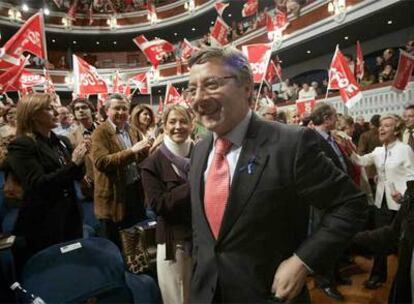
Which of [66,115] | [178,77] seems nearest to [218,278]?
[66,115]

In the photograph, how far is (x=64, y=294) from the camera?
1.50 meters

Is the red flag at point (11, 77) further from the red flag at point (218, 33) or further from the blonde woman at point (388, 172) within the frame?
the red flag at point (218, 33)

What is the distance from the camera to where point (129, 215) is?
2691mm

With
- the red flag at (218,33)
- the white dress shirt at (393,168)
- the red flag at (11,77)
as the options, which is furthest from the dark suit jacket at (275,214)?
the red flag at (218,33)

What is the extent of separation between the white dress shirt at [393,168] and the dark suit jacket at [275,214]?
2.46m

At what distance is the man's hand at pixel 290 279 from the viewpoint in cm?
106

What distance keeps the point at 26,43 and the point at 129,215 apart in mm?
3361

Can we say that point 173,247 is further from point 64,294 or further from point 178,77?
point 178,77

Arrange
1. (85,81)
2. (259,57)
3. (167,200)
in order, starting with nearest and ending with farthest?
(167,200)
(259,57)
(85,81)

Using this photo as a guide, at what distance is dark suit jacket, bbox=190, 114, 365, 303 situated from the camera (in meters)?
1.07

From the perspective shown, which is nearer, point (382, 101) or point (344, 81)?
point (344, 81)

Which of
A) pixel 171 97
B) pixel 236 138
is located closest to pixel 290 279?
pixel 236 138

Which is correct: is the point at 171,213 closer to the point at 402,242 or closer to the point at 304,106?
the point at 402,242

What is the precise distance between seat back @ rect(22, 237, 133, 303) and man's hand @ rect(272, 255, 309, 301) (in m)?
0.86
